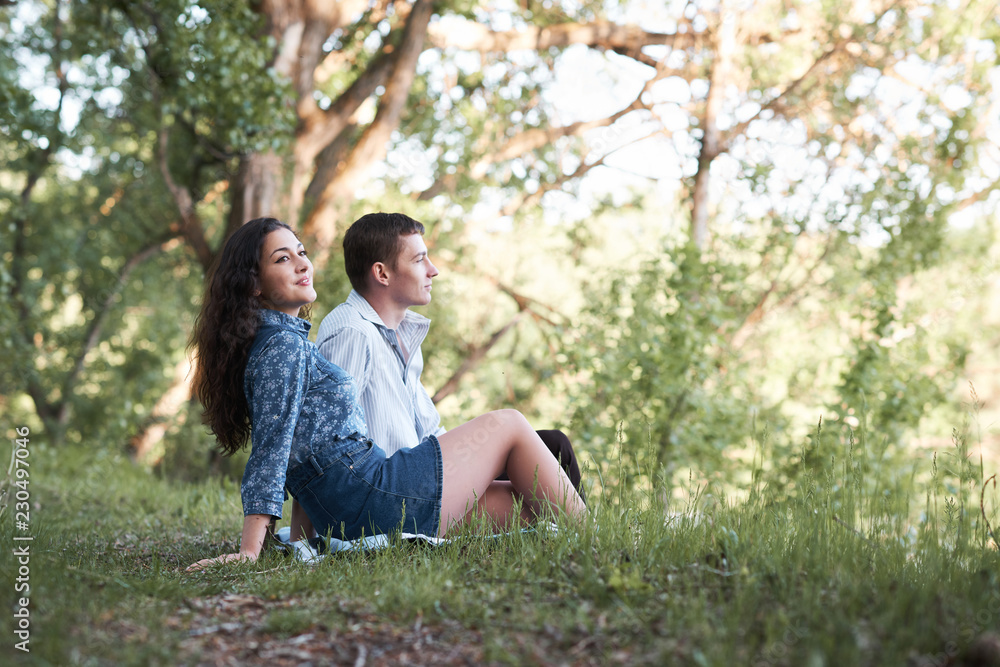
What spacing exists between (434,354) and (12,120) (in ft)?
18.8

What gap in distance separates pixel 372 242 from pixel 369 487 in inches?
→ 47.0

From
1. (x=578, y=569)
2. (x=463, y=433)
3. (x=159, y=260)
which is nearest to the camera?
(x=578, y=569)

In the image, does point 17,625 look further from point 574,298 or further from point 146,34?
point 574,298

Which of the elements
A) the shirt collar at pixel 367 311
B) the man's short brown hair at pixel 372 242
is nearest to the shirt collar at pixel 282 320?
the shirt collar at pixel 367 311

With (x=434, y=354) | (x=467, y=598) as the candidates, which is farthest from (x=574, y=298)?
(x=467, y=598)

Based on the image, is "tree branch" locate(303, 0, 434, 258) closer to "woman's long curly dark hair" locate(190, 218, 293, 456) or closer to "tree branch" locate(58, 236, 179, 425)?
"tree branch" locate(58, 236, 179, 425)

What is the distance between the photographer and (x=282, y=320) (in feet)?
10.3

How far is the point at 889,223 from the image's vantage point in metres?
8.28

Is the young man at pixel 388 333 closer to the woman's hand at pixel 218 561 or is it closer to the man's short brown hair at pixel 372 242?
the man's short brown hair at pixel 372 242

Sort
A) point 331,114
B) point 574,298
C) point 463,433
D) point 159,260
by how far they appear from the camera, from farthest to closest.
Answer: point 574,298, point 159,260, point 331,114, point 463,433

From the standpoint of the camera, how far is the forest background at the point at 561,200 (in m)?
6.67

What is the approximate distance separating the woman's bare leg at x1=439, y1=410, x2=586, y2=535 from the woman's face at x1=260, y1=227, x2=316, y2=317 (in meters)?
0.83

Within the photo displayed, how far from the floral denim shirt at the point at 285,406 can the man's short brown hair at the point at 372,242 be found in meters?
0.57

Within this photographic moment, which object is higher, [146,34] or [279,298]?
[146,34]
